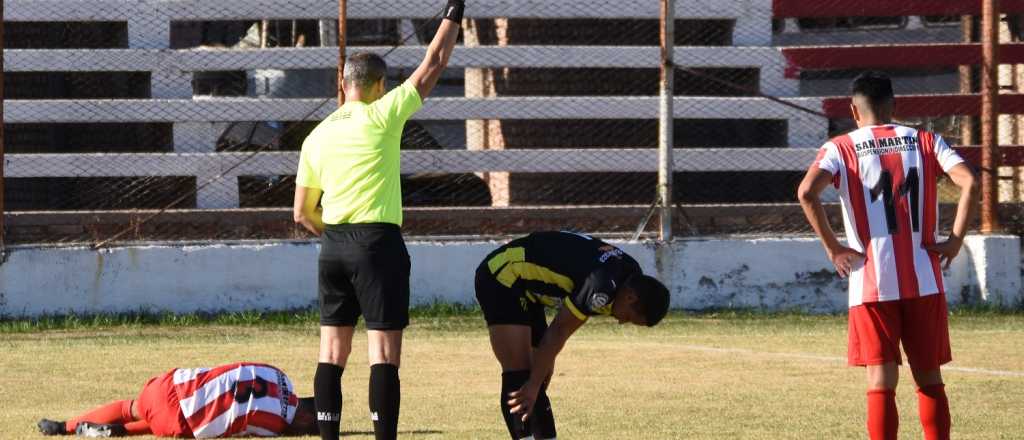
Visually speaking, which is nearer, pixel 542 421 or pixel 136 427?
pixel 542 421

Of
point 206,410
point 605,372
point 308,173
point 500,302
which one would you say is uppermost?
point 308,173

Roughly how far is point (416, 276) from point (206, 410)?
746 centimetres

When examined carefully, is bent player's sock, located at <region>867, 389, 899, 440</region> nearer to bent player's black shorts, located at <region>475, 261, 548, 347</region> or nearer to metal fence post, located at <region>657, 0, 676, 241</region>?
bent player's black shorts, located at <region>475, 261, 548, 347</region>

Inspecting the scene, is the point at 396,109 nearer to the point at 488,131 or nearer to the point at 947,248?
the point at 947,248

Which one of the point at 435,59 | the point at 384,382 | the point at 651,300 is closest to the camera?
the point at 651,300

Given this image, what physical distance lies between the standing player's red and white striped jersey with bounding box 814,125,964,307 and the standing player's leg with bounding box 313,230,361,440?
2.15 m

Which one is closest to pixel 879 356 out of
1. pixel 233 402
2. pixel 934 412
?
pixel 934 412

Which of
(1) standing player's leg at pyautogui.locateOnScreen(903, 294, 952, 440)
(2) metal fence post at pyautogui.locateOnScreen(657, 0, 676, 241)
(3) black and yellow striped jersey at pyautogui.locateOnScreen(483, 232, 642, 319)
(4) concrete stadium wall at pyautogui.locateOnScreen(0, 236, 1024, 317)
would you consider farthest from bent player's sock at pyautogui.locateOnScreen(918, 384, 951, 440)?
(2) metal fence post at pyautogui.locateOnScreen(657, 0, 676, 241)

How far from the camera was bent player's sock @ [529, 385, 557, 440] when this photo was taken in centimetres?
771

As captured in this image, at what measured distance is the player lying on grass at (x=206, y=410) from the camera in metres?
8.55

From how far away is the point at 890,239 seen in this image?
7.54 meters

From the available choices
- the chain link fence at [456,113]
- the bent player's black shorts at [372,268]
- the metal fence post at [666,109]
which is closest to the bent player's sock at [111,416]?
the bent player's black shorts at [372,268]

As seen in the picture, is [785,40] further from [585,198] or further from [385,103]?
[385,103]

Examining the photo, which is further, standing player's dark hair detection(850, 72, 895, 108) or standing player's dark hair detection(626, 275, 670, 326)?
standing player's dark hair detection(850, 72, 895, 108)
